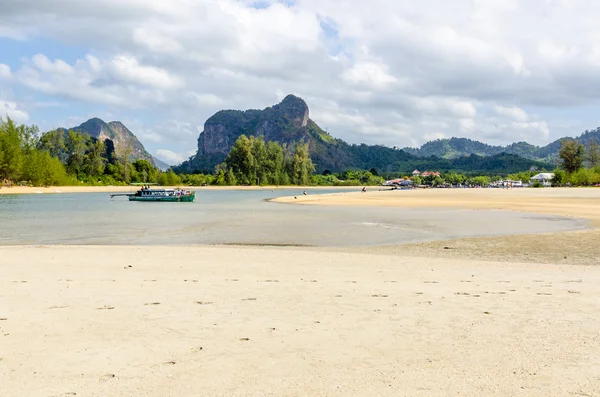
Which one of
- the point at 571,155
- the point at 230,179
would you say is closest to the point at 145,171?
the point at 230,179

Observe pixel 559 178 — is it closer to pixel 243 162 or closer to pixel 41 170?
pixel 243 162

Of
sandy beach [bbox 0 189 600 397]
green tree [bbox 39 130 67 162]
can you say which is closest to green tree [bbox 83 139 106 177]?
green tree [bbox 39 130 67 162]

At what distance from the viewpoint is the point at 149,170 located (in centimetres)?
18962

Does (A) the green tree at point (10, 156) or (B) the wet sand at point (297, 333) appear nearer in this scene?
(B) the wet sand at point (297, 333)

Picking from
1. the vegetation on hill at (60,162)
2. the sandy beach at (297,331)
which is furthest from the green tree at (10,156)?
the sandy beach at (297,331)

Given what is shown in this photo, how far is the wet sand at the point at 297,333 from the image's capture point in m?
5.89

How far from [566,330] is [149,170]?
633 feet

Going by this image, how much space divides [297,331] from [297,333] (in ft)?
0.37

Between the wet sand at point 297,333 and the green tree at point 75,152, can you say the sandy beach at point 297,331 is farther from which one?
the green tree at point 75,152

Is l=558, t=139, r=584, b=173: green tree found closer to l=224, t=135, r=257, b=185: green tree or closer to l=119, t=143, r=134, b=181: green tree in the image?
l=224, t=135, r=257, b=185: green tree

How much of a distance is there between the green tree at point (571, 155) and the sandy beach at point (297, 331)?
164 m

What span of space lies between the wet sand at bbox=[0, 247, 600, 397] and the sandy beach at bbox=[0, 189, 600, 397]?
0.09 feet

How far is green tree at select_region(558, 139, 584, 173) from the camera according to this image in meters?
157

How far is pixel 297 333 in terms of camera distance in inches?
312
